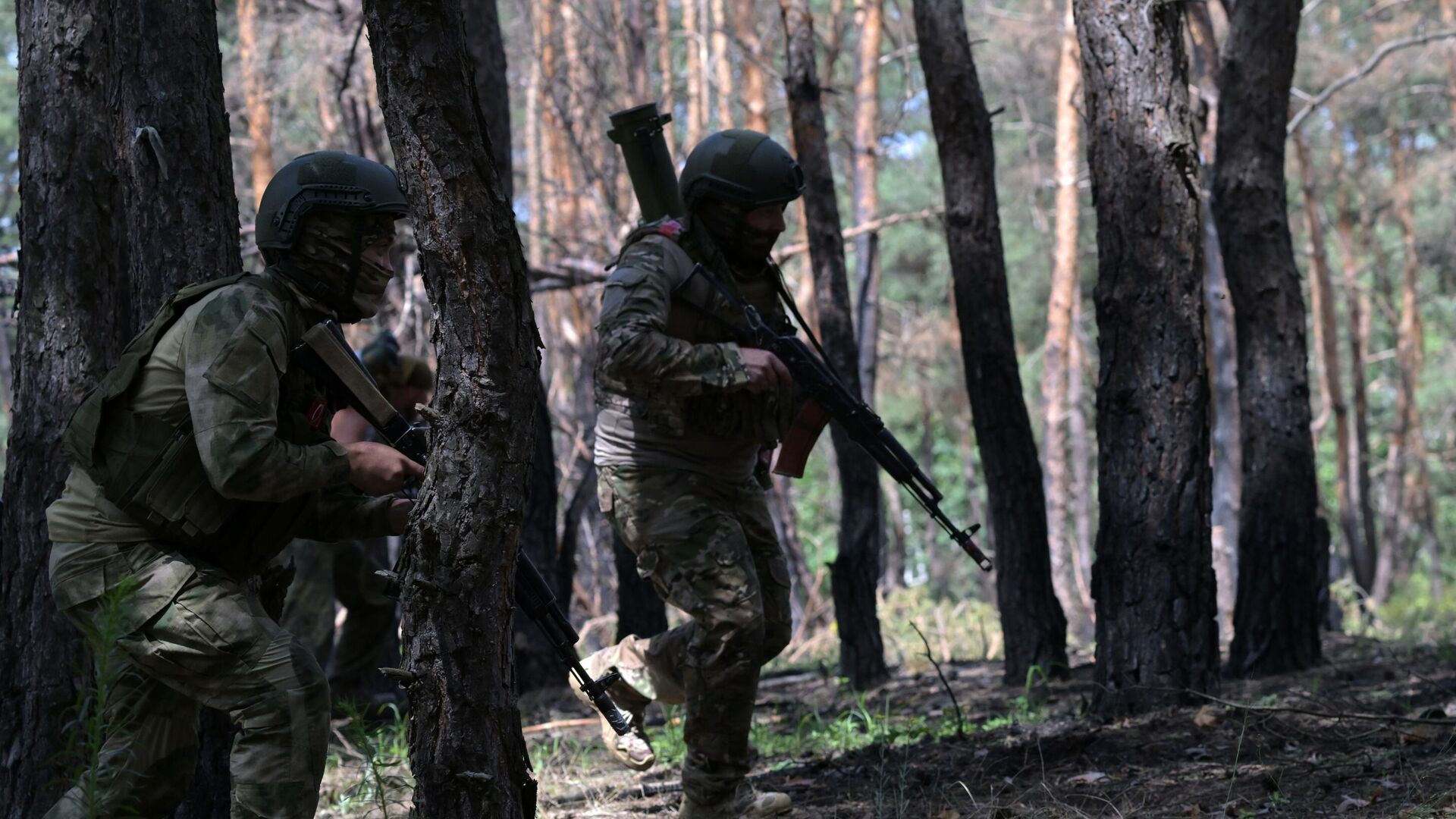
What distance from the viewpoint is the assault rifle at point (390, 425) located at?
325cm

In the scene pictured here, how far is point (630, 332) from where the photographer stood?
4.19 metres

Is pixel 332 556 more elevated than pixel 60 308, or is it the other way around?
pixel 60 308

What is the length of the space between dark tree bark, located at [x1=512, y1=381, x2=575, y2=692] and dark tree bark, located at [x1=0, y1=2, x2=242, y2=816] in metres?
3.27

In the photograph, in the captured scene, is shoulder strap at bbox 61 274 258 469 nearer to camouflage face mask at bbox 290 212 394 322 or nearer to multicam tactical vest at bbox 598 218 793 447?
camouflage face mask at bbox 290 212 394 322

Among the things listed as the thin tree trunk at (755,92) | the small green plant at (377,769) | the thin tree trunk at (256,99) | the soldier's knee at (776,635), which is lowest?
the small green plant at (377,769)

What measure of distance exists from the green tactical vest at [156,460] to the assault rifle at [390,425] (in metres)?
0.17

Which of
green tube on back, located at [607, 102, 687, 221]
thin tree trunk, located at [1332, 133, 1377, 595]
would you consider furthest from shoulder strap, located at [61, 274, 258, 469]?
thin tree trunk, located at [1332, 133, 1377, 595]

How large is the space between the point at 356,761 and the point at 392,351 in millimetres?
1997

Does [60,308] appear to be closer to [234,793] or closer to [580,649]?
[234,793]

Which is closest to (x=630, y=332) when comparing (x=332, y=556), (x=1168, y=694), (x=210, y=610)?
(x=210, y=610)

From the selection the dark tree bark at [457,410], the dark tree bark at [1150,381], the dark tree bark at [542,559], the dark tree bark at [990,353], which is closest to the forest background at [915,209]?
the dark tree bark at [542,559]

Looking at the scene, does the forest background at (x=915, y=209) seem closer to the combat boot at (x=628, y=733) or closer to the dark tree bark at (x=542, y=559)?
the dark tree bark at (x=542, y=559)

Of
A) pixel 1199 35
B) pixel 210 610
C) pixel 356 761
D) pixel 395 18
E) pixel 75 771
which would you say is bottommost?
pixel 356 761

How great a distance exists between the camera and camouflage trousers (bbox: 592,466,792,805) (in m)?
4.22
